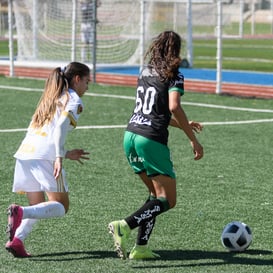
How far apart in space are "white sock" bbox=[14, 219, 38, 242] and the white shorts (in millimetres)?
263

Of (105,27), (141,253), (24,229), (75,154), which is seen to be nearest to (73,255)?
(24,229)

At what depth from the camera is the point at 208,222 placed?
8.44 metres

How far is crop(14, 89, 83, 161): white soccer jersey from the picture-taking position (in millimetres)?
6992

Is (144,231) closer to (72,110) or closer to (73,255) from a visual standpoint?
(73,255)

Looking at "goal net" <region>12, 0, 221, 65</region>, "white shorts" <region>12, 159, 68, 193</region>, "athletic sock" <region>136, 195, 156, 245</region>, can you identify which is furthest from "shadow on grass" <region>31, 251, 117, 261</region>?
"goal net" <region>12, 0, 221, 65</region>

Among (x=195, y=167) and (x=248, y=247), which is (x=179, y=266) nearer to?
(x=248, y=247)

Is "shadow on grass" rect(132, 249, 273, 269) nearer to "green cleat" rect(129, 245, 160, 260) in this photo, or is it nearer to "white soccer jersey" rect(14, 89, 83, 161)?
"green cleat" rect(129, 245, 160, 260)

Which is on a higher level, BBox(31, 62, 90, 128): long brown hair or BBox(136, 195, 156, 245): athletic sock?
BBox(31, 62, 90, 128): long brown hair

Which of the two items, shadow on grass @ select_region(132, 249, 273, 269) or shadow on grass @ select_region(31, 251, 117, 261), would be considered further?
shadow on grass @ select_region(31, 251, 117, 261)

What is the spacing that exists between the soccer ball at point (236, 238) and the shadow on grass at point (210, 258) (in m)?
0.05

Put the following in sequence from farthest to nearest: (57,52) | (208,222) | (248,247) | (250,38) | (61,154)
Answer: (250,38)
(57,52)
(208,222)
(248,247)
(61,154)

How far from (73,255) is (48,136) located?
0.92 m

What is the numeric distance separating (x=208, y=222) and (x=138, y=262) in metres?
1.50

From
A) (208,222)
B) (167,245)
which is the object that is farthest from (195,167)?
(167,245)
